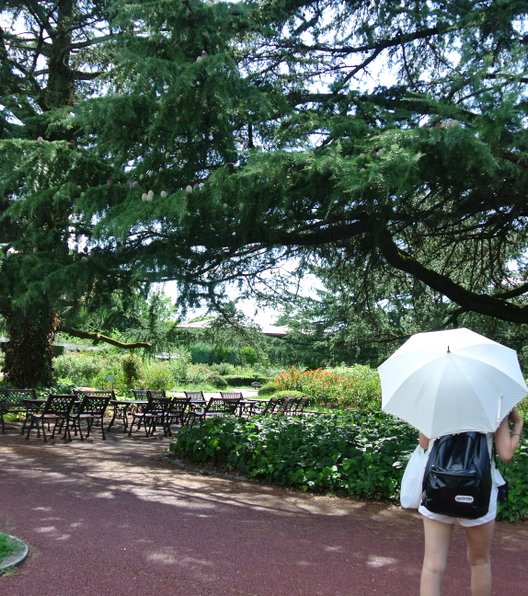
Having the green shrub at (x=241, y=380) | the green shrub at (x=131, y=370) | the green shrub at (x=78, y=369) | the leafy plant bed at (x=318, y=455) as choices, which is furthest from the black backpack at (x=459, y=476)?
the green shrub at (x=241, y=380)

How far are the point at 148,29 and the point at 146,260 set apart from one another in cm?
246

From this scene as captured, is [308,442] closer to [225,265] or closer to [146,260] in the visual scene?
[225,265]

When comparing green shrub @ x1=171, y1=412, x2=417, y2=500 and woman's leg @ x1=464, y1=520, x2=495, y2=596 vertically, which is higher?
woman's leg @ x1=464, y1=520, x2=495, y2=596

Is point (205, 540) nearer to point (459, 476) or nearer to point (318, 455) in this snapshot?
point (459, 476)

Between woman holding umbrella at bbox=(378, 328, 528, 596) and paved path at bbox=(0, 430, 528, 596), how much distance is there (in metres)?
1.39

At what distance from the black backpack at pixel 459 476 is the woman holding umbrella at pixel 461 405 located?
0.07m

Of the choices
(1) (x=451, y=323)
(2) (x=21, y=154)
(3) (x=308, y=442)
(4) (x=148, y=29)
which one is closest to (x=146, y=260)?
(2) (x=21, y=154)

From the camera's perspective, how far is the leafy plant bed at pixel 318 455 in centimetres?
777

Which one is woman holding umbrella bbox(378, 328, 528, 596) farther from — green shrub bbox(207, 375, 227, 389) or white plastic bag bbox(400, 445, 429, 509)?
green shrub bbox(207, 375, 227, 389)

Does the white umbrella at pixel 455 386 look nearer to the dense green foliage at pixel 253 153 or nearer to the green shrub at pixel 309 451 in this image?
the dense green foliage at pixel 253 153

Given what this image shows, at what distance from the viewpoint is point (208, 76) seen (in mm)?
5969

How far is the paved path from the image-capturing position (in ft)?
14.7

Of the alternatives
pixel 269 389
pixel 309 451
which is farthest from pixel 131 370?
pixel 309 451

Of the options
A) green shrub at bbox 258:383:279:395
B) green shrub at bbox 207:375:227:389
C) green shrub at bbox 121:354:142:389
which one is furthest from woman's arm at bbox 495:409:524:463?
green shrub at bbox 207:375:227:389
